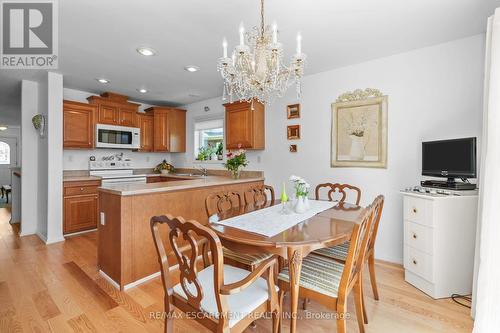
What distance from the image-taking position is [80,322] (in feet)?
5.81

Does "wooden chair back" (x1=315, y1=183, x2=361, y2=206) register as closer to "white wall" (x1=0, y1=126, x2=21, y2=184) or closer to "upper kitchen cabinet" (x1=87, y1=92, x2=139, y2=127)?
"upper kitchen cabinet" (x1=87, y1=92, x2=139, y2=127)

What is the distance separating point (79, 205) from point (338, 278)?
13.2ft

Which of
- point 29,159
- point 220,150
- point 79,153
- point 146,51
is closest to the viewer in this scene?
point 146,51

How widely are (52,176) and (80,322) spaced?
2.47 m

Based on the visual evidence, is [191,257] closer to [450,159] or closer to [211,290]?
[211,290]

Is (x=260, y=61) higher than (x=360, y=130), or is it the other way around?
(x=260, y=61)

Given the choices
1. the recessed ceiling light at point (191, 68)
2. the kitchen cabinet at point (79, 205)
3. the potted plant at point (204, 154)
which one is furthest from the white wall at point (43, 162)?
the potted plant at point (204, 154)

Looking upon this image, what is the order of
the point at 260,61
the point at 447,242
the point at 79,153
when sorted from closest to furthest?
the point at 260,61 < the point at 447,242 < the point at 79,153

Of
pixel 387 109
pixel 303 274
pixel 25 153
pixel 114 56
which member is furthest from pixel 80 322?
pixel 387 109

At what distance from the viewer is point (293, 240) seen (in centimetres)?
135

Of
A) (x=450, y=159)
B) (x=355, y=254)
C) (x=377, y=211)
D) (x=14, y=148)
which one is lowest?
(x=355, y=254)

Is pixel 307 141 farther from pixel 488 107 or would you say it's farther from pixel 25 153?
pixel 25 153

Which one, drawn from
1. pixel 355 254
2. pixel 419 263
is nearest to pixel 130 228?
pixel 355 254

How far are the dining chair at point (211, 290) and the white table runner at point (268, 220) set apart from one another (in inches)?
11.5
